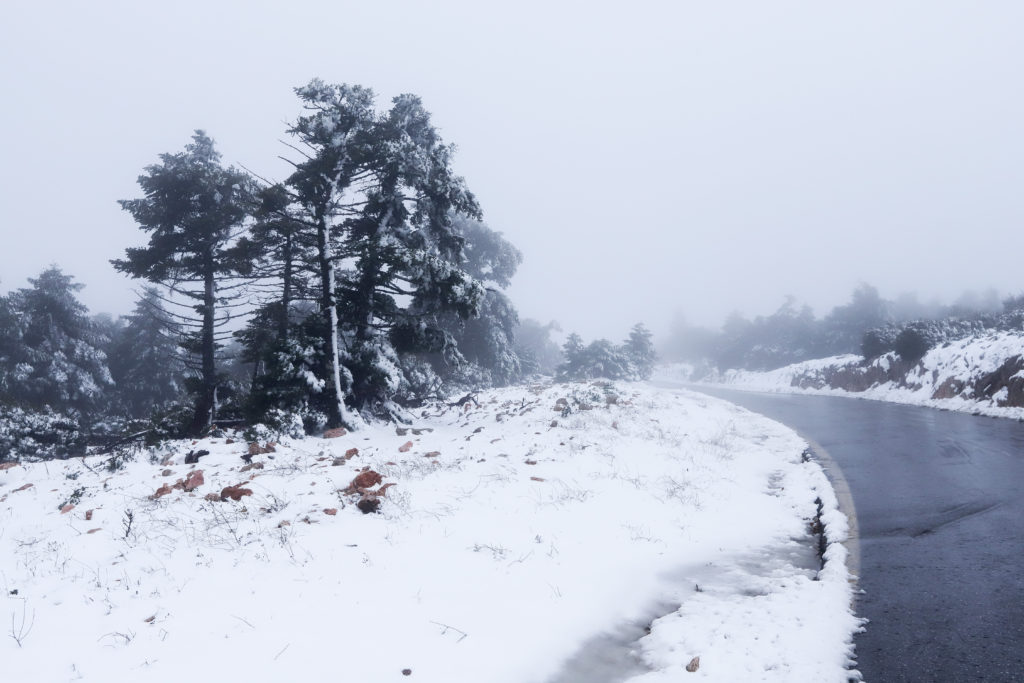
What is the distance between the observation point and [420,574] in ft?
15.6

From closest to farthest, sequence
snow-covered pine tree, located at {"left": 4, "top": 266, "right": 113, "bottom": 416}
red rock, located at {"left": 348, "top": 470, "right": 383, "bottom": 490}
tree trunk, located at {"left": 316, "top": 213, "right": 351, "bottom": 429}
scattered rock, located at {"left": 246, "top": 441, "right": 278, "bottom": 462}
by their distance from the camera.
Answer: red rock, located at {"left": 348, "top": 470, "right": 383, "bottom": 490} → scattered rock, located at {"left": 246, "top": 441, "right": 278, "bottom": 462} → tree trunk, located at {"left": 316, "top": 213, "right": 351, "bottom": 429} → snow-covered pine tree, located at {"left": 4, "top": 266, "right": 113, "bottom": 416}

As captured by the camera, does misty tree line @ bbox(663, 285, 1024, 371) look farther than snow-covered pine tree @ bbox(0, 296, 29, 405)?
Yes

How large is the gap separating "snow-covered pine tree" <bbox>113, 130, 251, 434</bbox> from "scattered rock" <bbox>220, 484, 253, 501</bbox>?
10.8m

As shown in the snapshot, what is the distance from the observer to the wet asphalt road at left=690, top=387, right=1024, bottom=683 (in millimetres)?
3457

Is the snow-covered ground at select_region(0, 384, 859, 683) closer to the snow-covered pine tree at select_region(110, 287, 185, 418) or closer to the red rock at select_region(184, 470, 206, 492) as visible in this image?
the red rock at select_region(184, 470, 206, 492)

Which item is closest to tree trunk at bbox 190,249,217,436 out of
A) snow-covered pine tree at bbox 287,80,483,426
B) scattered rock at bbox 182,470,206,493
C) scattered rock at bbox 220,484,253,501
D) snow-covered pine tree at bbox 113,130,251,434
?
snow-covered pine tree at bbox 113,130,251,434

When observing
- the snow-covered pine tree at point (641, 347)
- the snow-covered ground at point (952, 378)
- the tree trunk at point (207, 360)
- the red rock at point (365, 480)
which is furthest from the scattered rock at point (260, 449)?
the snow-covered pine tree at point (641, 347)

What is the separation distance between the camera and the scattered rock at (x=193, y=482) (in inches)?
279

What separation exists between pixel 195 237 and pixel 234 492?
13135mm

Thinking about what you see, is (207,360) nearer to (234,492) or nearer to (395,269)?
(395,269)

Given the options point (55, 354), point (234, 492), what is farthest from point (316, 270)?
point (55, 354)

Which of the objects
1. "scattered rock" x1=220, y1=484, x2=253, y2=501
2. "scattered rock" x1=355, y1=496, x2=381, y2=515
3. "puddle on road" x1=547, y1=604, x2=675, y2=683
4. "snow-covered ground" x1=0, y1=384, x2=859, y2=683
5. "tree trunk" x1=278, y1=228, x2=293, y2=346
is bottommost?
"puddle on road" x1=547, y1=604, x2=675, y2=683

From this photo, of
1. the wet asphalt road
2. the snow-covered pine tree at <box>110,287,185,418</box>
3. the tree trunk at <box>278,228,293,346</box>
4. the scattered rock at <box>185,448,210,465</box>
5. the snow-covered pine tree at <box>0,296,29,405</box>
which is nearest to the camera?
the wet asphalt road

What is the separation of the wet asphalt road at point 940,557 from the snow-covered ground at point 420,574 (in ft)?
1.14
